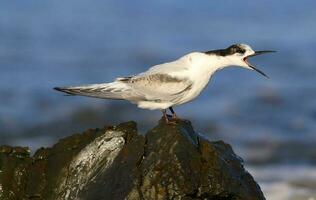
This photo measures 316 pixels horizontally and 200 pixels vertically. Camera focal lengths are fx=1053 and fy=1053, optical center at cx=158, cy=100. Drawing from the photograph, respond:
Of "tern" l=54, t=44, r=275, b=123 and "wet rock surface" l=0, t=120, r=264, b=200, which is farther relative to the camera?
"tern" l=54, t=44, r=275, b=123

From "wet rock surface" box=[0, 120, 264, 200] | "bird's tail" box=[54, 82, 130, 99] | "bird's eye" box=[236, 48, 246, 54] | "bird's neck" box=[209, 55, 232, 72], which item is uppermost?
"bird's eye" box=[236, 48, 246, 54]

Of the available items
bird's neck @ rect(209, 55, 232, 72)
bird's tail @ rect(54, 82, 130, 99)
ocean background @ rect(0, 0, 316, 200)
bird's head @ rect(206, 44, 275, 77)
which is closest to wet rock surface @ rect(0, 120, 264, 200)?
bird's tail @ rect(54, 82, 130, 99)

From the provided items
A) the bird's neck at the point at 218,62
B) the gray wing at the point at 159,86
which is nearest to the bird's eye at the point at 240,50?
the bird's neck at the point at 218,62

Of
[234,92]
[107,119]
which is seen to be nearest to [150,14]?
[234,92]

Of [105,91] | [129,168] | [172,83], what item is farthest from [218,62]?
[129,168]

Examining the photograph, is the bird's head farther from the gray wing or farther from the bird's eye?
the gray wing

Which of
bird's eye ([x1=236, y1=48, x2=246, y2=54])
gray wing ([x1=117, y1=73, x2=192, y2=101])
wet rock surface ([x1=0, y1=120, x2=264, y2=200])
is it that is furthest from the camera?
bird's eye ([x1=236, y1=48, x2=246, y2=54])

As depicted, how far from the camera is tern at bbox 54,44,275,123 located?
917cm

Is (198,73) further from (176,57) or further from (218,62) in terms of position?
(176,57)

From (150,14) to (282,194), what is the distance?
17.7m

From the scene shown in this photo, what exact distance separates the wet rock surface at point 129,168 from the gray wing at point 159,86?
0.62 metres

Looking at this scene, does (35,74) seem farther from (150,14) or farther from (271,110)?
(150,14)

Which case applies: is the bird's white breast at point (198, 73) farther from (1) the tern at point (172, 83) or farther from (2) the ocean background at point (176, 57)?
(2) the ocean background at point (176, 57)

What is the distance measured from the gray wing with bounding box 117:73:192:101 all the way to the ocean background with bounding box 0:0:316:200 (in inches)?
165
